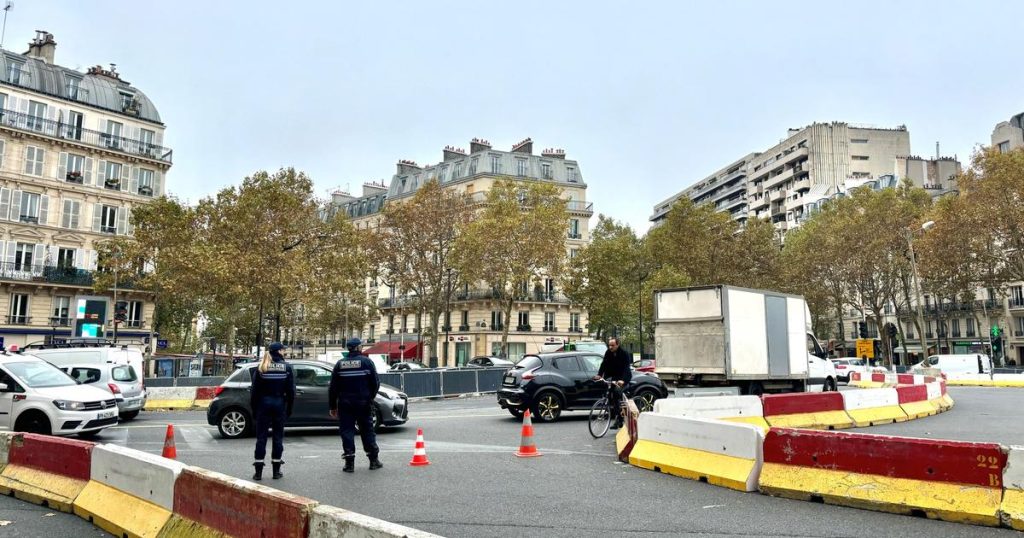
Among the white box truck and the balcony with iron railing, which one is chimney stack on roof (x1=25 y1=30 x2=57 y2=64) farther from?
the white box truck

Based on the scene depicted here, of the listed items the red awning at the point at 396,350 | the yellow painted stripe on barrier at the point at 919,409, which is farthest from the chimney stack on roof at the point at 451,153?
the yellow painted stripe on barrier at the point at 919,409

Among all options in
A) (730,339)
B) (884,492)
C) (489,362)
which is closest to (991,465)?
(884,492)

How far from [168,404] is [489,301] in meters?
36.9

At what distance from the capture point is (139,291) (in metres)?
46.1

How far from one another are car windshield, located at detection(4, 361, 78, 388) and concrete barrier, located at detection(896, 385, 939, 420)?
54.1 ft

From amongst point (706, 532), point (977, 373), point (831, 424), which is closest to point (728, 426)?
point (706, 532)

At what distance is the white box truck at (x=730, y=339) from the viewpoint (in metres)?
17.0

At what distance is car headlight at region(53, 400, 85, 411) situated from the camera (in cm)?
1205

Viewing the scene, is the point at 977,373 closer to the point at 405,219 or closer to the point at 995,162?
the point at 995,162

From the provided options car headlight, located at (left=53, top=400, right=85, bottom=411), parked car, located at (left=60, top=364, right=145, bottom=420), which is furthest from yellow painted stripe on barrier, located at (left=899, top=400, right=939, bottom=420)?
parked car, located at (left=60, top=364, right=145, bottom=420)

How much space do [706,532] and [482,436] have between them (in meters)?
7.79

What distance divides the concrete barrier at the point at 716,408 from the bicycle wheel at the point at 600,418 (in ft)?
3.64

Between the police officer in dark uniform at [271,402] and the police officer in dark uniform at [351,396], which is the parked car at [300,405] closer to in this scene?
the police officer in dark uniform at [351,396]

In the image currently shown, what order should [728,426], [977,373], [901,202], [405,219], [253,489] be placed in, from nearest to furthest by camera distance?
[253,489] < [728,426] < [977,373] < [405,219] < [901,202]
